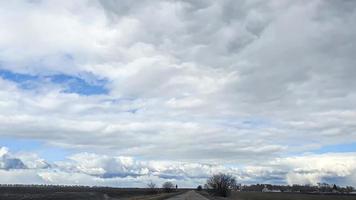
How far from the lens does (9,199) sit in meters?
71.4

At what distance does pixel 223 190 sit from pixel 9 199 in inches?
3384

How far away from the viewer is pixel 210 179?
580 feet

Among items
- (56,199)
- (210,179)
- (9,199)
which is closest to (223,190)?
(210,179)

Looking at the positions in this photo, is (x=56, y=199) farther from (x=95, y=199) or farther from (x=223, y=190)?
(x=223, y=190)

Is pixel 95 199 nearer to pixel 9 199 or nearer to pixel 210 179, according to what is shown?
pixel 9 199

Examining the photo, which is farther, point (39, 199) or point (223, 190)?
point (223, 190)

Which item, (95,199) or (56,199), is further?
(95,199)

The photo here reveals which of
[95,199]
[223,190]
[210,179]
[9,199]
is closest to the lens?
[9,199]

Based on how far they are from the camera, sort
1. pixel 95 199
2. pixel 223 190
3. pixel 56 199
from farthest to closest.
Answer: pixel 223 190, pixel 95 199, pixel 56 199

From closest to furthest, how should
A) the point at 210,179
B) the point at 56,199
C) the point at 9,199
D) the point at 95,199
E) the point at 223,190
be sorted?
the point at 9,199
the point at 56,199
the point at 95,199
the point at 223,190
the point at 210,179

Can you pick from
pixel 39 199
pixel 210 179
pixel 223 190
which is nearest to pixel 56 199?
pixel 39 199

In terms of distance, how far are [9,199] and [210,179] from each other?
367 ft

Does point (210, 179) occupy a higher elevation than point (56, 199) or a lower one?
higher

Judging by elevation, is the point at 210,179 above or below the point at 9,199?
above
